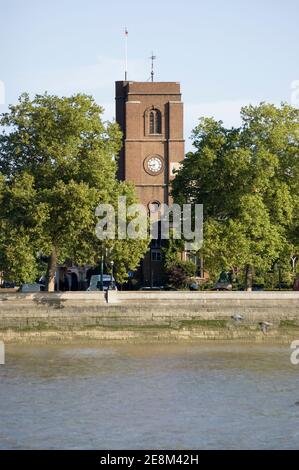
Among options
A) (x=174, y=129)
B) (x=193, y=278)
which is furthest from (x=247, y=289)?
(x=174, y=129)

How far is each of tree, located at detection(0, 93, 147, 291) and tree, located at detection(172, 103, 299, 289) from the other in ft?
19.0

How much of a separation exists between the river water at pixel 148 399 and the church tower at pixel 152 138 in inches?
1995

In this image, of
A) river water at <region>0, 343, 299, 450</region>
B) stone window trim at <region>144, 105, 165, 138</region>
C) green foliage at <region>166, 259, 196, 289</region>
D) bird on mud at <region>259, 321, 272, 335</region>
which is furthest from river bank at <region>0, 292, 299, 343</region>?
stone window trim at <region>144, 105, 165, 138</region>

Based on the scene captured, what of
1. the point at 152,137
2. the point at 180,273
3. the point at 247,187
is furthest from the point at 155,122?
the point at 247,187

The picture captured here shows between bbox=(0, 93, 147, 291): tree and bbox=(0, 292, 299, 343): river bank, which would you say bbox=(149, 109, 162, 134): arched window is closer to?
bbox=(0, 93, 147, 291): tree

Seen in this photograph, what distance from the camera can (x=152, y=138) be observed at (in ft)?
369

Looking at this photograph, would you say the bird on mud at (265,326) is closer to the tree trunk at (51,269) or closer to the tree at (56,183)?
the tree at (56,183)

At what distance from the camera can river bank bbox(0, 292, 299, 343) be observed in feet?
218

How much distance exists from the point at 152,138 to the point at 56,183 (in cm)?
4320

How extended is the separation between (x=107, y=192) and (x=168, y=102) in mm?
42127

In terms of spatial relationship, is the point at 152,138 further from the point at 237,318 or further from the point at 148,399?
the point at 148,399
